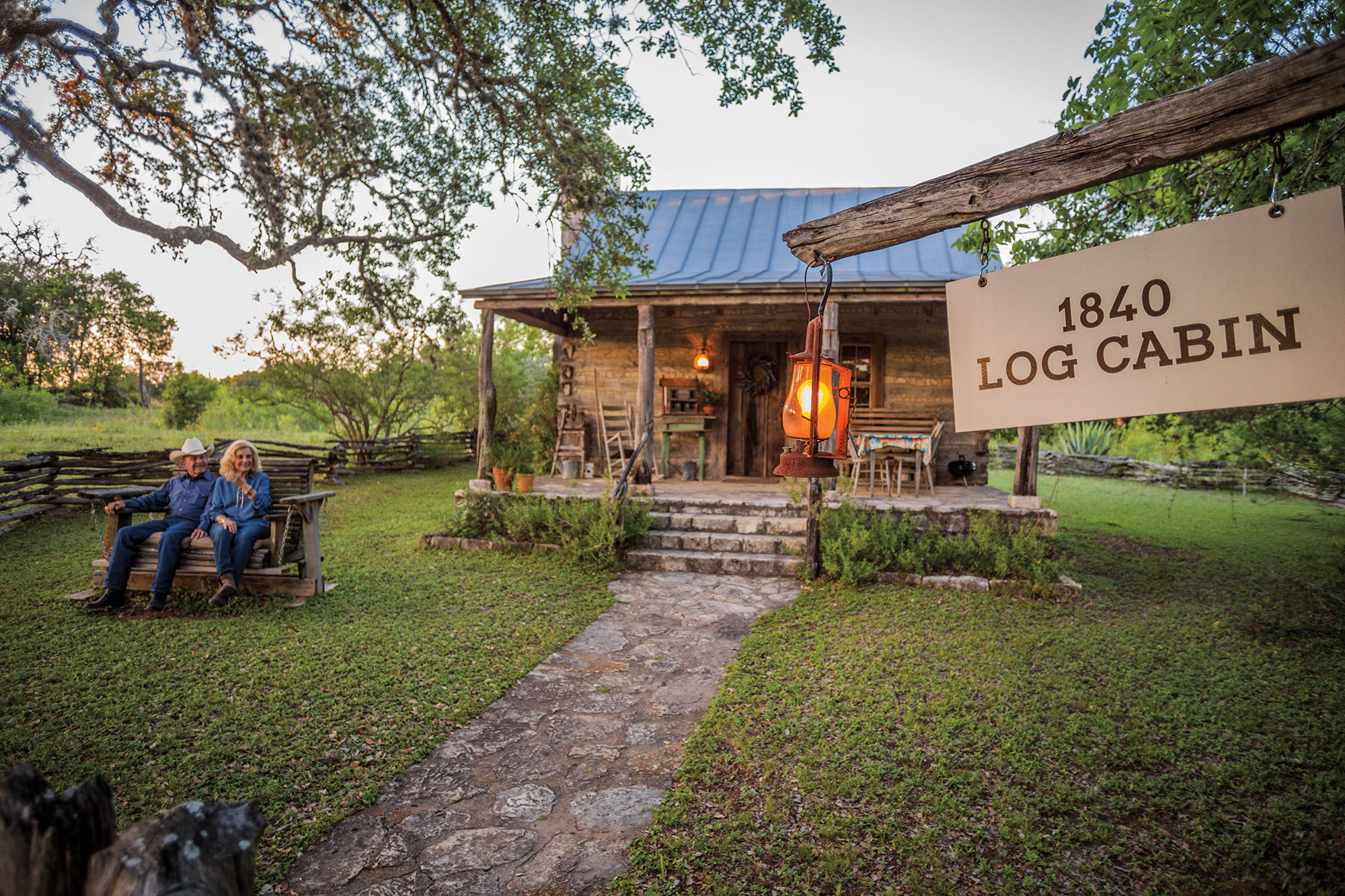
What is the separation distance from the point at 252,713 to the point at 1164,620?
6.51 m

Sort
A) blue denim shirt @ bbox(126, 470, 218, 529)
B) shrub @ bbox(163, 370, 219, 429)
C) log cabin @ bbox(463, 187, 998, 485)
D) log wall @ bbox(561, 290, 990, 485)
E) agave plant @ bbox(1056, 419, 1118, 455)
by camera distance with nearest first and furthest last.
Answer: blue denim shirt @ bbox(126, 470, 218, 529) → log cabin @ bbox(463, 187, 998, 485) → log wall @ bbox(561, 290, 990, 485) → shrub @ bbox(163, 370, 219, 429) → agave plant @ bbox(1056, 419, 1118, 455)

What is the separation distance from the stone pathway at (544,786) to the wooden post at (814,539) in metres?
1.93

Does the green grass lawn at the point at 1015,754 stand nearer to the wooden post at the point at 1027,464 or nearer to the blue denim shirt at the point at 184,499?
the wooden post at the point at 1027,464

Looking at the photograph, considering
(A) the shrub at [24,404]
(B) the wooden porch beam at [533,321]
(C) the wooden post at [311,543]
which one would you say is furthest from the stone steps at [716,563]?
(A) the shrub at [24,404]

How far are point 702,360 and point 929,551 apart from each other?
5.26 m

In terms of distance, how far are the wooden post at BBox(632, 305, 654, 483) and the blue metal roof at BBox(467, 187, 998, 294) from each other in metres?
0.50

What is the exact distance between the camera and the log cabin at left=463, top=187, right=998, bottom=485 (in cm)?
1030

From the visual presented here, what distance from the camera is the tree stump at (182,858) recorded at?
1.15 m

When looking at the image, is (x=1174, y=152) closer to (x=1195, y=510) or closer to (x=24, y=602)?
(x=24, y=602)

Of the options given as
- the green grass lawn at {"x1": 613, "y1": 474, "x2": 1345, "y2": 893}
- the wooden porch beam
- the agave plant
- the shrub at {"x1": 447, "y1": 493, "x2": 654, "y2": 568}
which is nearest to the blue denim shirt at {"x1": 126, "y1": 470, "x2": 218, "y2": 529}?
the shrub at {"x1": 447, "y1": 493, "x2": 654, "y2": 568}

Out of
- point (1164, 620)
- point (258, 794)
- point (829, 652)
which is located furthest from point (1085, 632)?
point (258, 794)

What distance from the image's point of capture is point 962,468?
10.4 meters

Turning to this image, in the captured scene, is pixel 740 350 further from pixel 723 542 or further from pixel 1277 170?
pixel 1277 170

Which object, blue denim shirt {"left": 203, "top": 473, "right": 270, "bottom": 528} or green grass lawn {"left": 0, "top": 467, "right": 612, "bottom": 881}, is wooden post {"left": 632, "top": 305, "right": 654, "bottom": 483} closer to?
green grass lawn {"left": 0, "top": 467, "right": 612, "bottom": 881}
